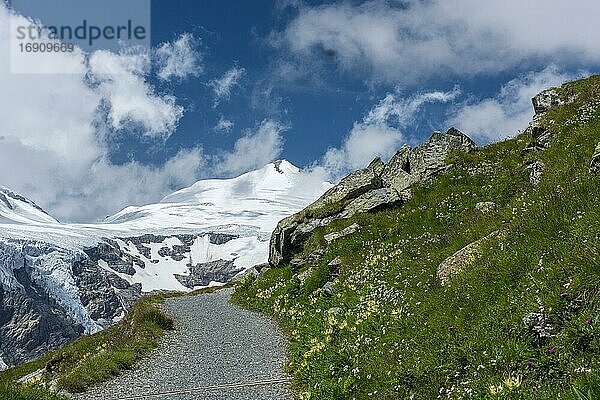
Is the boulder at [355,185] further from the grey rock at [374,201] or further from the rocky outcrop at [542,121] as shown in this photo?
the rocky outcrop at [542,121]

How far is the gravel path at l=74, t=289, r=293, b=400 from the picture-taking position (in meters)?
14.1

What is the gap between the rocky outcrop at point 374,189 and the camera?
106ft

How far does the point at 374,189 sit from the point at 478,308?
85.6ft

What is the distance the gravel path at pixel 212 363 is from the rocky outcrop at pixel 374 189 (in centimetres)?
906

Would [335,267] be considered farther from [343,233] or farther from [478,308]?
[478,308]

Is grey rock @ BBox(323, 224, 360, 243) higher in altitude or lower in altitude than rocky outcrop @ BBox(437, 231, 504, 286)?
higher

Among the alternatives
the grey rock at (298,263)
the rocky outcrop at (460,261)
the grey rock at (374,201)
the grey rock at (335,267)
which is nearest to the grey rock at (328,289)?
the grey rock at (335,267)

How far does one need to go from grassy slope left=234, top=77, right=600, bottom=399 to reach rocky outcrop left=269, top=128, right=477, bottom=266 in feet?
32.7

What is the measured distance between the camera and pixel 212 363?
Answer: 17.4 metres

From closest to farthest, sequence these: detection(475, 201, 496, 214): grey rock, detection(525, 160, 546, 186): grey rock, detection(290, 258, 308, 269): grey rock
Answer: detection(525, 160, 546, 186): grey rock < detection(475, 201, 496, 214): grey rock < detection(290, 258, 308, 269): grey rock

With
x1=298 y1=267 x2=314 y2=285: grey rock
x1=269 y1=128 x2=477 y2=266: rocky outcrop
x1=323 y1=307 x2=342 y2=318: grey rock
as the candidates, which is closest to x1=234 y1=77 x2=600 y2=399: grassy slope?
x1=323 y1=307 x2=342 y2=318: grey rock

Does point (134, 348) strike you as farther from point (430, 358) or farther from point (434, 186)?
point (434, 186)

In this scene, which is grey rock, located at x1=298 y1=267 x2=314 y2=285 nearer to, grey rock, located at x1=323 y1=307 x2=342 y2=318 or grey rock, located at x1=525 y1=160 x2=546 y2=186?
grey rock, located at x1=323 y1=307 x2=342 y2=318

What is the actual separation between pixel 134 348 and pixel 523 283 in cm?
1517
